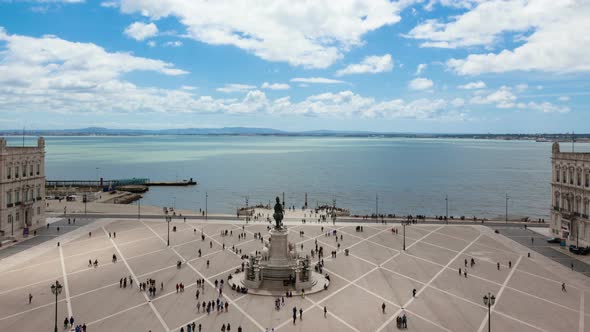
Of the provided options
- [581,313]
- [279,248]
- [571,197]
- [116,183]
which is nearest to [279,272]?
[279,248]

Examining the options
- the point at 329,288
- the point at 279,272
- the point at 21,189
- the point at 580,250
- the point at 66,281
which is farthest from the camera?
the point at 21,189

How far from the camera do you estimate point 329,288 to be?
3588 centimetres

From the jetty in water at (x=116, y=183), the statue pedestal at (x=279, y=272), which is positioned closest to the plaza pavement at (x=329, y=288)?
the statue pedestal at (x=279, y=272)

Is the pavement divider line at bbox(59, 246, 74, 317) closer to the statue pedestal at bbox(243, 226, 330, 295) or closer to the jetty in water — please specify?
the statue pedestal at bbox(243, 226, 330, 295)

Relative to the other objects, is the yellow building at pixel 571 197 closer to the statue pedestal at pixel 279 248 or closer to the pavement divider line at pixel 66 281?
the statue pedestal at pixel 279 248

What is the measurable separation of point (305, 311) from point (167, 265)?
16323 mm

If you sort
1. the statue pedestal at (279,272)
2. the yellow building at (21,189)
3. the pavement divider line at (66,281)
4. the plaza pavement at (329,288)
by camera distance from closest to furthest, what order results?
the plaza pavement at (329,288)
the pavement divider line at (66,281)
the statue pedestal at (279,272)
the yellow building at (21,189)

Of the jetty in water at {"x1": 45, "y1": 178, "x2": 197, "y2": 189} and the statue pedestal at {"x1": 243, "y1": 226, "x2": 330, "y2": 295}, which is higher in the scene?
the jetty in water at {"x1": 45, "y1": 178, "x2": 197, "y2": 189}

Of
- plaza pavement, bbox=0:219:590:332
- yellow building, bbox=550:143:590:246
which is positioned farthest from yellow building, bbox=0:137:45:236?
yellow building, bbox=550:143:590:246

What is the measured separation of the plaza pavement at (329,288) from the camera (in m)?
29.3

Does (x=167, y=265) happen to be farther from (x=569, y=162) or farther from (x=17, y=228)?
(x=569, y=162)

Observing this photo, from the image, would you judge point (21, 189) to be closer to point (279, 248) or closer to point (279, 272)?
point (279, 248)

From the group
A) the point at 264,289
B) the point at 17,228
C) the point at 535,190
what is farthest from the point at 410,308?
the point at 535,190

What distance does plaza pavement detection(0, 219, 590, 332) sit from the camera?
96.2ft
